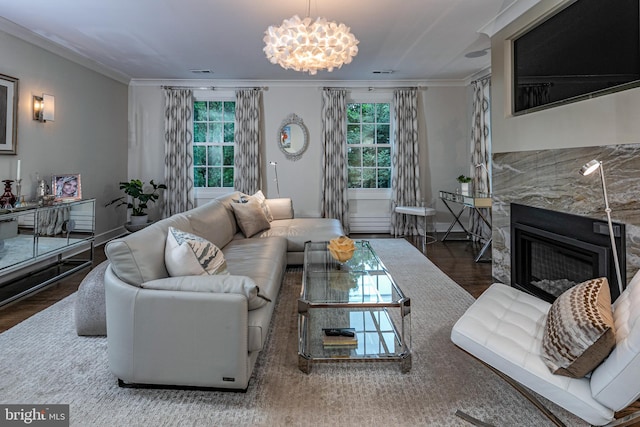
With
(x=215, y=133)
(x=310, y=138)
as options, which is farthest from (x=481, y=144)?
(x=215, y=133)

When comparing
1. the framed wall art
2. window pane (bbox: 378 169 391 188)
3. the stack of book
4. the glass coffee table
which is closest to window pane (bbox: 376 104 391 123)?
window pane (bbox: 378 169 391 188)

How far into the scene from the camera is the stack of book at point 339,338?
7.07 ft

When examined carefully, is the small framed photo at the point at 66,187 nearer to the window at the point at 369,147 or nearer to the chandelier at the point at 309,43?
the chandelier at the point at 309,43

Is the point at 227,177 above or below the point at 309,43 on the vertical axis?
below

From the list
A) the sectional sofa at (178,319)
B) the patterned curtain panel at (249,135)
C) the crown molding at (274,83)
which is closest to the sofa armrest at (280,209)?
the patterned curtain panel at (249,135)

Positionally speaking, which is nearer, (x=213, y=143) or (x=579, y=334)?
(x=579, y=334)

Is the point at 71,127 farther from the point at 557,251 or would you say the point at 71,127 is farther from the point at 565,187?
the point at 557,251

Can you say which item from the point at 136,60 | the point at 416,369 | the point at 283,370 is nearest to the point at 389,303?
the point at 416,369

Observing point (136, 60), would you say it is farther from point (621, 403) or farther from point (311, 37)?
point (621, 403)

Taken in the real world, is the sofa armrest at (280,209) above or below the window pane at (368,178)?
below

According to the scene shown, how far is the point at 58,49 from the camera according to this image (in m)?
4.37

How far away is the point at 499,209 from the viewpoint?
3617 millimetres

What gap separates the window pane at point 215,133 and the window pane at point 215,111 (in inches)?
3.7

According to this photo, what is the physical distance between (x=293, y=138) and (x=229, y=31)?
2.49 m
